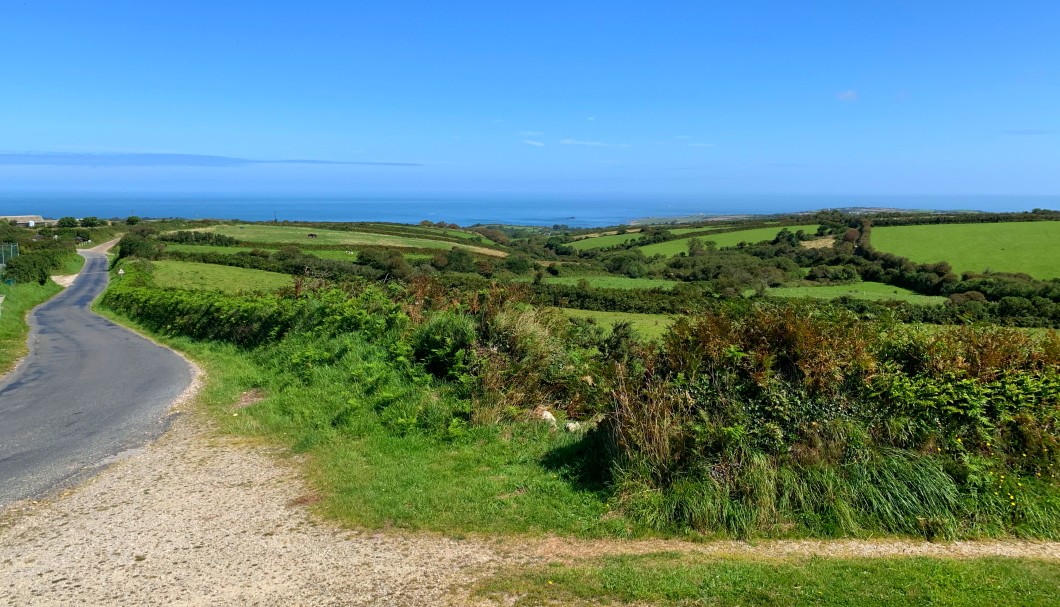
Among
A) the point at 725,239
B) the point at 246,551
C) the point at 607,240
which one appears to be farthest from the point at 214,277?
the point at 607,240

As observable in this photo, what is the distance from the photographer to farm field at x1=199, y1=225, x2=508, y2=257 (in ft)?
275

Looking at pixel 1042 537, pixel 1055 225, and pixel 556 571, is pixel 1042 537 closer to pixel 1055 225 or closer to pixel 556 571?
pixel 556 571

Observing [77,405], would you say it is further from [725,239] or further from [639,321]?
[725,239]

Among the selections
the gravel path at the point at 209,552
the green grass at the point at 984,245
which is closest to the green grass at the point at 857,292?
the green grass at the point at 984,245

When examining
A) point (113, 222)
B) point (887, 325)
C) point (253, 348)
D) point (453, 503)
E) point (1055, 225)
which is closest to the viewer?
point (453, 503)

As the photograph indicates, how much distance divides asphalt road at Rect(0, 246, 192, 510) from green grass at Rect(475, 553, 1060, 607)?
621 centimetres

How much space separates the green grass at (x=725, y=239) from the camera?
305 ft

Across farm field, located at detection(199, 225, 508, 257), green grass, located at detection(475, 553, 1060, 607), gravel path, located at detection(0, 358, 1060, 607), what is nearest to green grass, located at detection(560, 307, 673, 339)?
gravel path, located at detection(0, 358, 1060, 607)

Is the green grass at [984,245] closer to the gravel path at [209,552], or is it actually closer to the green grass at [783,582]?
the green grass at [783,582]

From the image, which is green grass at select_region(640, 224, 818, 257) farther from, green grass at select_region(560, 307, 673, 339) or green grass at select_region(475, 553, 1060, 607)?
green grass at select_region(475, 553, 1060, 607)

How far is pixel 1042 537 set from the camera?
6359 mm

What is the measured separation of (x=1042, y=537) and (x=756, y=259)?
7522 centimetres

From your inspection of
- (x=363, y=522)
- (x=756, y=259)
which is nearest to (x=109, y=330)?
(x=363, y=522)

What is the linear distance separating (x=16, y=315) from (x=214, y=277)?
57.6 feet
